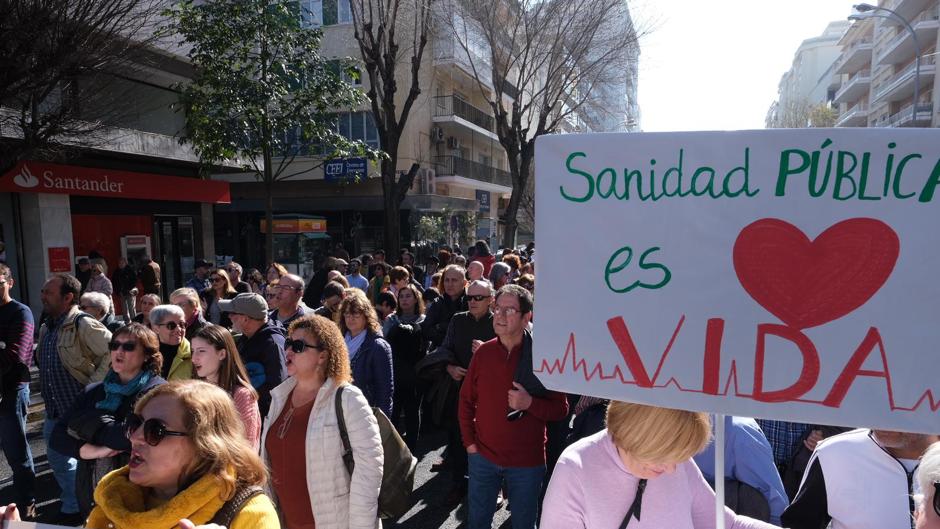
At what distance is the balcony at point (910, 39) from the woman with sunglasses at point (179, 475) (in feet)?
136

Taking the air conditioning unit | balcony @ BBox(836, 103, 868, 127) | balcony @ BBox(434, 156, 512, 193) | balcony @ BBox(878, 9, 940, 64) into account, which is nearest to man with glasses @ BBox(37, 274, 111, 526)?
the air conditioning unit

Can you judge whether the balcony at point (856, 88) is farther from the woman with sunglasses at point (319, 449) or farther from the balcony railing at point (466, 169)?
the woman with sunglasses at point (319, 449)

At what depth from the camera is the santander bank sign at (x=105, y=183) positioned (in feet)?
35.4

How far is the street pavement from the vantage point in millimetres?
4293

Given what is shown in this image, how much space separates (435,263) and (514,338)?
290 inches

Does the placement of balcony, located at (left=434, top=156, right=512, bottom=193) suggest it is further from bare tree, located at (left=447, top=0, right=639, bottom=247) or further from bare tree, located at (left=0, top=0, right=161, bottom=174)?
bare tree, located at (left=0, top=0, right=161, bottom=174)

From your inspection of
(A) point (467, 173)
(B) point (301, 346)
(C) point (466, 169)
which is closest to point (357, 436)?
(B) point (301, 346)

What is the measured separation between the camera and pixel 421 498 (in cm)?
473

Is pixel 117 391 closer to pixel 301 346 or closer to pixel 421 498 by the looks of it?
pixel 301 346

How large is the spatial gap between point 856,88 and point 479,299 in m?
53.9

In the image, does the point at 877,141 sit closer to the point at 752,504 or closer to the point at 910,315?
the point at 910,315

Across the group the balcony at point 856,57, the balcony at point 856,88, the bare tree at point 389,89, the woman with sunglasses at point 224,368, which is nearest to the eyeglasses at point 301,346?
the woman with sunglasses at point 224,368

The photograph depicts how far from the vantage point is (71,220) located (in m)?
12.2

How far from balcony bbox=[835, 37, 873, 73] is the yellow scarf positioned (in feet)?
181
